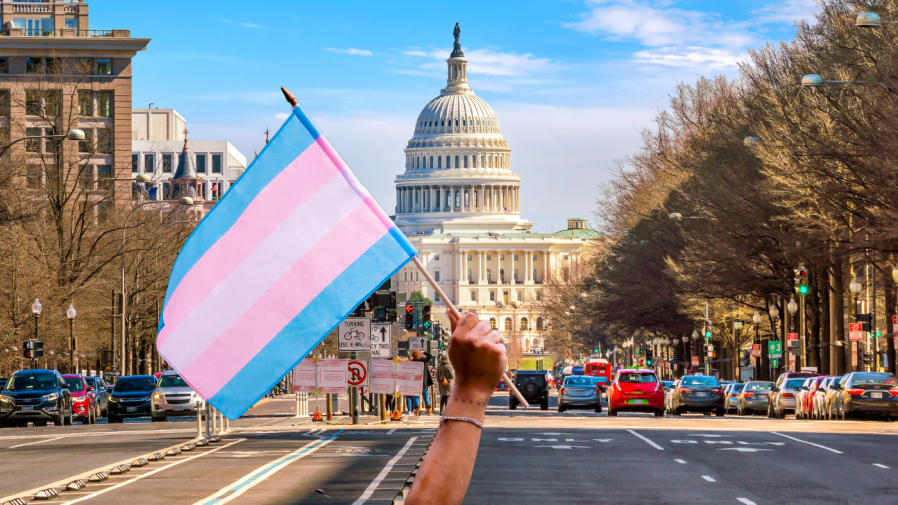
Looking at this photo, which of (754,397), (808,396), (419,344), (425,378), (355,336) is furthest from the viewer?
(419,344)

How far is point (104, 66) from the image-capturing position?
9888cm

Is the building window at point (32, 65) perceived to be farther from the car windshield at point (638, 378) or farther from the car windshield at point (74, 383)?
the car windshield at point (638, 378)

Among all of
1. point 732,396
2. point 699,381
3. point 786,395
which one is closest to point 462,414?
point 786,395

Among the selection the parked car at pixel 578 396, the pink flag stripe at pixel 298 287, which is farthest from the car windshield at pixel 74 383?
the pink flag stripe at pixel 298 287

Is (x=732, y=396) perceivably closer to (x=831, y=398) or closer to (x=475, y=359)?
(x=831, y=398)

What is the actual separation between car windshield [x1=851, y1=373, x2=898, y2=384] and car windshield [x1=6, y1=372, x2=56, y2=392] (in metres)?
19.9

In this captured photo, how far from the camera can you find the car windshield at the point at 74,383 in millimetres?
41500

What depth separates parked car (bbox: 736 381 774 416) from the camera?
4628cm

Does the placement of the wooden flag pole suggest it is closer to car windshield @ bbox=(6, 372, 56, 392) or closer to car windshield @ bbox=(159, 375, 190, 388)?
car windshield @ bbox=(6, 372, 56, 392)

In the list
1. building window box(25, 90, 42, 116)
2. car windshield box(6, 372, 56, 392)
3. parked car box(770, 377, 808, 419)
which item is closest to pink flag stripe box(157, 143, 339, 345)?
car windshield box(6, 372, 56, 392)

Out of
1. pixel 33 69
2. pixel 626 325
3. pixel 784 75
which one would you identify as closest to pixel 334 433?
pixel 784 75

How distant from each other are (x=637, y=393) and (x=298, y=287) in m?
36.6

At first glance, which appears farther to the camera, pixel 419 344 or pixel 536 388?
pixel 536 388

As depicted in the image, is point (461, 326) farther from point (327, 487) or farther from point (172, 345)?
point (327, 487)
